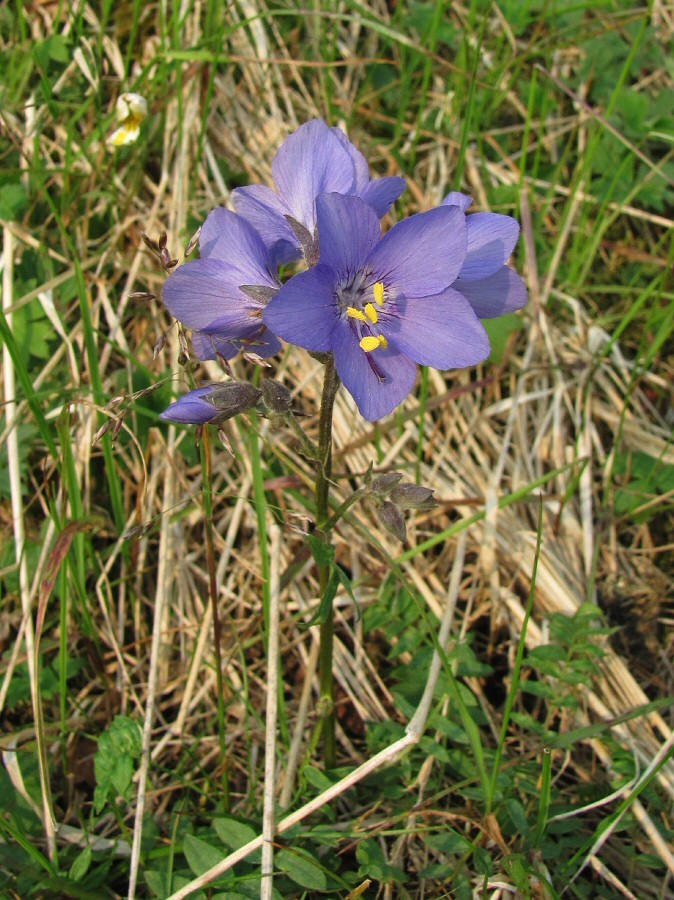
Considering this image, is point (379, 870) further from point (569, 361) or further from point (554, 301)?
point (554, 301)

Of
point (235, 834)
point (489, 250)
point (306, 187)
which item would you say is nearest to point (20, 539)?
point (235, 834)

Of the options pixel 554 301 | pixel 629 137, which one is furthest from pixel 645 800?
pixel 629 137

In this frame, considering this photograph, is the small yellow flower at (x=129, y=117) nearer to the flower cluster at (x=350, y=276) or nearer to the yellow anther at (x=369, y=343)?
the flower cluster at (x=350, y=276)

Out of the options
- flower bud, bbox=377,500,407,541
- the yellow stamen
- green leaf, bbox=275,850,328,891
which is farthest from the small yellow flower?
green leaf, bbox=275,850,328,891

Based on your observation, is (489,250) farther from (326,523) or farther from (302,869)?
(302,869)

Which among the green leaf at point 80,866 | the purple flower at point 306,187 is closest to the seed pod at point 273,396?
the purple flower at point 306,187

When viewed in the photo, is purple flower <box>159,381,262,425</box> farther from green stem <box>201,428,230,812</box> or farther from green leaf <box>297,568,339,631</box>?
→ green leaf <box>297,568,339,631</box>

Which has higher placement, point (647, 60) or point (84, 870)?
point (647, 60)

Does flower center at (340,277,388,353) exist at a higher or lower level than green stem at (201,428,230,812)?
higher
